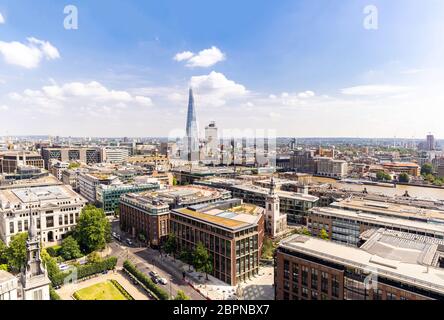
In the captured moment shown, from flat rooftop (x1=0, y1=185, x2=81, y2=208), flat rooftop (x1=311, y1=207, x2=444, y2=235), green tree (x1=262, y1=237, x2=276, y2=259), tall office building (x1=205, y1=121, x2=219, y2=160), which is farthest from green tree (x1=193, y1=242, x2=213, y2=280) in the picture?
tall office building (x1=205, y1=121, x2=219, y2=160)

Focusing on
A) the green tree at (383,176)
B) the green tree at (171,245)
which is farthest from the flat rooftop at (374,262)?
the green tree at (383,176)

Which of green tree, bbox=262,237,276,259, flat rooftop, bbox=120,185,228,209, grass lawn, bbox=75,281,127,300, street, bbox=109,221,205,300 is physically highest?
flat rooftop, bbox=120,185,228,209

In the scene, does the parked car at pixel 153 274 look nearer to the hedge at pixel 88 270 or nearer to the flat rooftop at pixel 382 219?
the hedge at pixel 88 270

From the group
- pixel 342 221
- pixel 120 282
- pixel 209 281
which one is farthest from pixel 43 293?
pixel 342 221

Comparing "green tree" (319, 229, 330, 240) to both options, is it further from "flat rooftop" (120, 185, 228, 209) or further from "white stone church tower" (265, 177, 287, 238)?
"flat rooftop" (120, 185, 228, 209)

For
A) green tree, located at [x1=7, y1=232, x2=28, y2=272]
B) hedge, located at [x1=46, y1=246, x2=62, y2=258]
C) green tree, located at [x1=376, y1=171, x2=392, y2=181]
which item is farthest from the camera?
green tree, located at [x1=376, y1=171, x2=392, y2=181]

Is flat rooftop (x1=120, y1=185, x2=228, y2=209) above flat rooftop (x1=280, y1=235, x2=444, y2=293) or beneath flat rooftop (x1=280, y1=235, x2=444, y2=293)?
above
